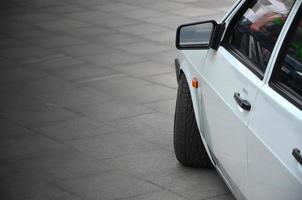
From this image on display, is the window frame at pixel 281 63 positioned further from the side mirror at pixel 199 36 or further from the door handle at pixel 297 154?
the side mirror at pixel 199 36

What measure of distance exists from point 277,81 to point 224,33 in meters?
1.19

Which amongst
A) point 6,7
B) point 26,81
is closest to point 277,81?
point 26,81

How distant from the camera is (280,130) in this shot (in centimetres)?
334

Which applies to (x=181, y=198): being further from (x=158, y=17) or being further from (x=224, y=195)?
(x=158, y=17)

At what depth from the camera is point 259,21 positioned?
4.36 metres

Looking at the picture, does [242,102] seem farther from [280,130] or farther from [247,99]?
[280,130]

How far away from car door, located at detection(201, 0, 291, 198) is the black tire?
49cm

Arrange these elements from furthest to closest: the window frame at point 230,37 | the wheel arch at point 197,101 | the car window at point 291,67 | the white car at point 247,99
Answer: the wheel arch at point 197,101, the window frame at point 230,37, the car window at point 291,67, the white car at point 247,99

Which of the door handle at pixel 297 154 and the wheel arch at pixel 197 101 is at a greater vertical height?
the door handle at pixel 297 154

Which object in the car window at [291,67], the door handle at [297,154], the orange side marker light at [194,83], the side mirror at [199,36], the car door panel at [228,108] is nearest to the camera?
the door handle at [297,154]

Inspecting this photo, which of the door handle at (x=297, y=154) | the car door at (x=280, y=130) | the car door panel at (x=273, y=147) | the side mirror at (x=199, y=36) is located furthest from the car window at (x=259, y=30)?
the door handle at (x=297, y=154)

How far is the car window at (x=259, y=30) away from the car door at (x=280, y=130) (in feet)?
0.76

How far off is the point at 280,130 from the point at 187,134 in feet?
7.05

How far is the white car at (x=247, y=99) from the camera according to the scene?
3.35m
